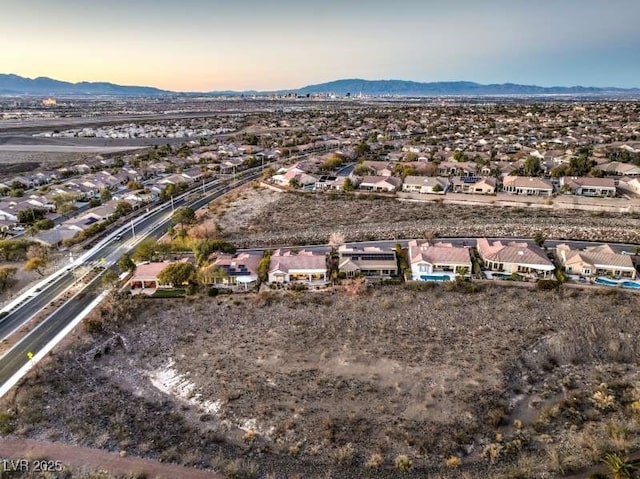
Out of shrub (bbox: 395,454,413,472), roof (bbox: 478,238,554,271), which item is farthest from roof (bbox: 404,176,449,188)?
shrub (bbox: 395,454,413,472)

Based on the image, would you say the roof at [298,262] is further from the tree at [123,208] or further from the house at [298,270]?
the tree at [123,208]

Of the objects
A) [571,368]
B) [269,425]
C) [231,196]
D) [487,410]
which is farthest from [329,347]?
[231,196]

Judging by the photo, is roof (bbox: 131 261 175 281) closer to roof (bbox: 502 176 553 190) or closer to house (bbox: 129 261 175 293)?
house (bbox: 129 261 175 293)

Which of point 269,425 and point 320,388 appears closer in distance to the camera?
A: point 269,425

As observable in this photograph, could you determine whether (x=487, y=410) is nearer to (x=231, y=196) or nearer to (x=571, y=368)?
(x=571, y=368)

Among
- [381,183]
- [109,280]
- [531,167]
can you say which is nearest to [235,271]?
[109,280]

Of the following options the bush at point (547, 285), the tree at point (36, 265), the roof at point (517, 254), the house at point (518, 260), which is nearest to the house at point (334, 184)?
the roof at point (517, 254)
